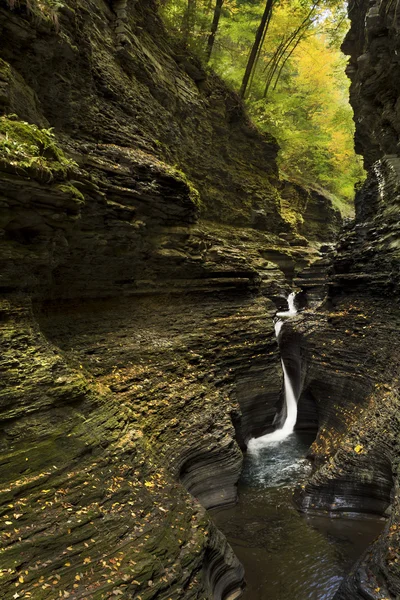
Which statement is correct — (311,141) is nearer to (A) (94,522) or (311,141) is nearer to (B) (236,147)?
(B) (236,147)

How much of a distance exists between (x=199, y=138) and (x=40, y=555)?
16831mm

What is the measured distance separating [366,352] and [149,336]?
6797 millimetres

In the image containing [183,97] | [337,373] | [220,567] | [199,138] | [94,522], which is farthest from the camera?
[199,138]

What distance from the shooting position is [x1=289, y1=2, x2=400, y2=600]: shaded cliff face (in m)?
8.14

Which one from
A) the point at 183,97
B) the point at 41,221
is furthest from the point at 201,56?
the point at 41,221

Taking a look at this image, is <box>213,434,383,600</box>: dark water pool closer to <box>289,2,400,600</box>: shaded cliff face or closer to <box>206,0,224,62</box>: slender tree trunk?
<box>289,2,400,600</box>: shaded cliff face

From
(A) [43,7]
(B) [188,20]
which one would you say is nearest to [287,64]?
(B) [188,20]

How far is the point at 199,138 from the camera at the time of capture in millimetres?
17312

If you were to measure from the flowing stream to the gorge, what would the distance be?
0.18 metres

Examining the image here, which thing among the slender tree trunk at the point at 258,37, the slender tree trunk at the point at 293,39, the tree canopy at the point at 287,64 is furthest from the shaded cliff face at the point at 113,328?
the slender tree trunk at the point at 293,39

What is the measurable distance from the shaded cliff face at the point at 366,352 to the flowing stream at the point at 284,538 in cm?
54

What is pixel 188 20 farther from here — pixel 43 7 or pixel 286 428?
pixel 286 428

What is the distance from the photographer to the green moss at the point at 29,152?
617cm

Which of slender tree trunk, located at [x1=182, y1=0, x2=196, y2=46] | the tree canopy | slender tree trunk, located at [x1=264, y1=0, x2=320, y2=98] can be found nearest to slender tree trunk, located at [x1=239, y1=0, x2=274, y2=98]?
the tree canopy
